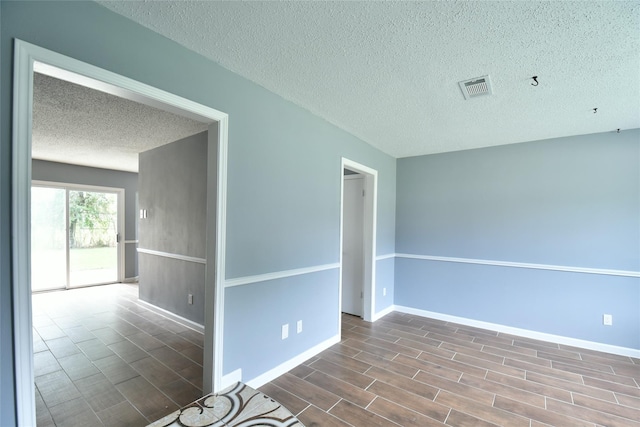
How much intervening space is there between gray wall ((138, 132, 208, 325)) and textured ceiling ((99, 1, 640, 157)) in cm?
198

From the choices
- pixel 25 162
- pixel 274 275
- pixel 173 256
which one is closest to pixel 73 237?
pixel 173 256

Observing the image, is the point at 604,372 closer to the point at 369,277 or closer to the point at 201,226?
the point at 369,277

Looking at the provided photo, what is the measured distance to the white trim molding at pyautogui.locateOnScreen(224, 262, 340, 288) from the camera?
224cm

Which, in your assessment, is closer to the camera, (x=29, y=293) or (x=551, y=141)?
(x=29, y=293)

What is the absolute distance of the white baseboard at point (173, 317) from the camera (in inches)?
147

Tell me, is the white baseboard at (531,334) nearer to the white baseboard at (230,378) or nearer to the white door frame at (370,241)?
the white door frame at (370,241)

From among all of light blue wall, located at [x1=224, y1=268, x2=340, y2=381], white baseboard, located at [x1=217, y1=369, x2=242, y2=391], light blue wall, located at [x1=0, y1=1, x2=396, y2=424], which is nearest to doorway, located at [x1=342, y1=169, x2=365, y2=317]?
light blue wall, located at [x1=0, y1=1, x2=396, y2=424]

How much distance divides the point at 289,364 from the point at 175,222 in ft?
8.60

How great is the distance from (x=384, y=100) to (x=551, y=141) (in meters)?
2.56

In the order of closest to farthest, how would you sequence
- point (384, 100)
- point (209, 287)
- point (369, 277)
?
point (209, 287)
point (384, 100)
point (369, 277)

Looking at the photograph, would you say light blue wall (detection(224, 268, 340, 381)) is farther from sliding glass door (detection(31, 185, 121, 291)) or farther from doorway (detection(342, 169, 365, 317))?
sliding glass door (detection(31, 185, 121, 291))

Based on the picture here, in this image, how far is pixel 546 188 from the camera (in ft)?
12.1

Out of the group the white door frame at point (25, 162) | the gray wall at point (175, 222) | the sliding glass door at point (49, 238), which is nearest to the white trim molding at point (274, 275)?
the white door frame at point (25, 162)

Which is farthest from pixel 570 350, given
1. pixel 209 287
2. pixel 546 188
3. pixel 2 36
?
pixel 2 36
